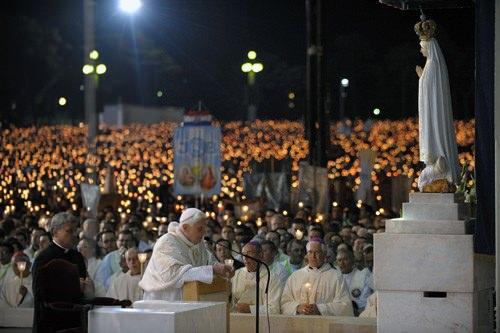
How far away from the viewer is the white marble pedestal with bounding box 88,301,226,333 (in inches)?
537

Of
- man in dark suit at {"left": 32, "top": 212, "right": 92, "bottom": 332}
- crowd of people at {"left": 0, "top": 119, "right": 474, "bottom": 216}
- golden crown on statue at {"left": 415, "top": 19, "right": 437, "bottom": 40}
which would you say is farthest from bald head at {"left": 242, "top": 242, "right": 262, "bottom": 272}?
crowd of people at {"left": 0, "top": 119, "right": 474, "bottom": 216}

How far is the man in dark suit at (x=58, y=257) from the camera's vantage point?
15.1m

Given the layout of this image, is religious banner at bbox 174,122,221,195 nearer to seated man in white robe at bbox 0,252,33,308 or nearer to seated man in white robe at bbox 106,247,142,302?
seated man in white robe at bbox 0,252,33,308

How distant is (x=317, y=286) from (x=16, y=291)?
19.5 feet

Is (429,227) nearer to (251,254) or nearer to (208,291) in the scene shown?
(208,291)

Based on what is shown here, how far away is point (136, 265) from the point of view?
21.6 metres

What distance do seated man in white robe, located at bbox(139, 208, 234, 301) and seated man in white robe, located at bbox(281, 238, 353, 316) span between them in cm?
329

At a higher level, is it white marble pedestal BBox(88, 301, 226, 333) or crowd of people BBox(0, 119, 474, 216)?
crowd of people BBox(0, 119, 474, 216)

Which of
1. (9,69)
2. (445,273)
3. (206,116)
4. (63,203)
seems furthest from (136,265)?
(9,69)

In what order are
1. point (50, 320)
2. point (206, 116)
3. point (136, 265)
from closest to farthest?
point (50, 320) → point (136, 265) → point (206, 116)

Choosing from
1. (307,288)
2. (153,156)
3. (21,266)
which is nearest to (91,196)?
(21,266)

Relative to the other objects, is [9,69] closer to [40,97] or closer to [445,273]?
[40,97]

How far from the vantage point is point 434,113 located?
1593cm

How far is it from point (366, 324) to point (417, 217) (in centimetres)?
170
